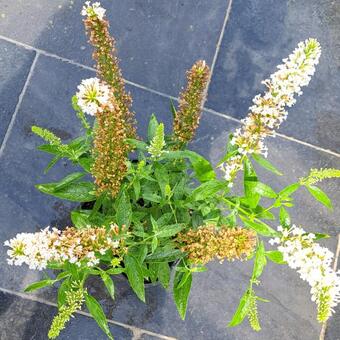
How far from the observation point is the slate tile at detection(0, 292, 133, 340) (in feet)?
6.36

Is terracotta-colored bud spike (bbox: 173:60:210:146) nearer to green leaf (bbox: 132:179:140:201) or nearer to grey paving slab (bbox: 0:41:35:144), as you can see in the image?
green leaf (bbox: 132:179:140:201)

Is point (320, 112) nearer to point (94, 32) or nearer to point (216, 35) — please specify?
point (216, 35)

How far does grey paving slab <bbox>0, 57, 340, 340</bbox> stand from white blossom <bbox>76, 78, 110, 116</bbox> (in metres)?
1.00

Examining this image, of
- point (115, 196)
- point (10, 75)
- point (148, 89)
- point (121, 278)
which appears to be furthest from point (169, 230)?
point (10, 75)

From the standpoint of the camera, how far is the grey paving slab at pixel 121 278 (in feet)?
6.50

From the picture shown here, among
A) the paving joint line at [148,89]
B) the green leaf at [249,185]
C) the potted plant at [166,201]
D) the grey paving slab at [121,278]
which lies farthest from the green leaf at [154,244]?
the paving joint line at [148,89]

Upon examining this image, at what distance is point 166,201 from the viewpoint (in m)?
1.41

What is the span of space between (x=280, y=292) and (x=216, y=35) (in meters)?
1.02

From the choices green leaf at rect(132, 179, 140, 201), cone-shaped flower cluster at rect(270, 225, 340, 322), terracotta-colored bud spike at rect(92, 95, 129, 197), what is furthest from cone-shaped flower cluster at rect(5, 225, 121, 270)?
cone-shaped flower cluster at rect(270, 225, 340, 322)

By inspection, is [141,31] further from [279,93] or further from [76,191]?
[279,93]

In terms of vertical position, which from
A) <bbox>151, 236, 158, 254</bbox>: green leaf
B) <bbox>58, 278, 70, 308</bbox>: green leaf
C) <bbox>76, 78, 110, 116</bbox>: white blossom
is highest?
<bbox>76, 78, 110, 116</bbox>: white blossom

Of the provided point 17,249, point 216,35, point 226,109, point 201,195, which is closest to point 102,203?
point 201,195

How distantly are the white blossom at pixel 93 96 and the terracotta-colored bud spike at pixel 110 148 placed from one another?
15 mm

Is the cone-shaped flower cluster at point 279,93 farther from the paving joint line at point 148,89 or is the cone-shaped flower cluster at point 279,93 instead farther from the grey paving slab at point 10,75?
the grey paving slab at point 10,75
